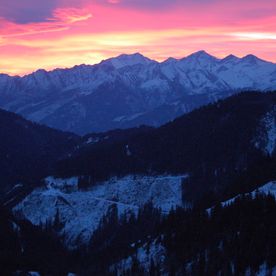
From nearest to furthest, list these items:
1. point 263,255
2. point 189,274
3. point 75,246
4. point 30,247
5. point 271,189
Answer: point 263,255 → point 189,274 → point 271,189 → point 30,247 → point 75,246

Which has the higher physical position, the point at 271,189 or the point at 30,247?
the point at 271,189

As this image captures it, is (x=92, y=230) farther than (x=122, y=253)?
Yes

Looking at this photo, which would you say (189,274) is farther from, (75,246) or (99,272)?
(75,246)

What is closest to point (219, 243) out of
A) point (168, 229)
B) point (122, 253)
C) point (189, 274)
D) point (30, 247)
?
point (189, 274)

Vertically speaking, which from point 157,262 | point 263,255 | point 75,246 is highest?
point 263,255

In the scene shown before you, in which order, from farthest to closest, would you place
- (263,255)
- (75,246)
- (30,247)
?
1. (75,246)
2. (30,247)
3. (263,255)

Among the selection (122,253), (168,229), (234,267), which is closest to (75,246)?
(122,253)

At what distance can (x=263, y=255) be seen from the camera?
113562 mm

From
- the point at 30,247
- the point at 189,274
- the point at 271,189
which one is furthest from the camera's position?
the point at 30,247

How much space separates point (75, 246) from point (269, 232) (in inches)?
3294

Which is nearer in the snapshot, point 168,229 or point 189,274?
point 189,274

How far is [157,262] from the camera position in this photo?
13400 cm

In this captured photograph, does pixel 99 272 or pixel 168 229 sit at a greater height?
pixel 168 229

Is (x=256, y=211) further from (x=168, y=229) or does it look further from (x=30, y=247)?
(x=30, y=247)
